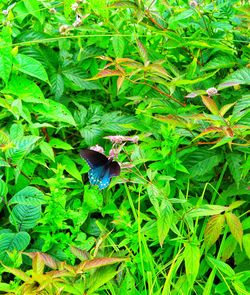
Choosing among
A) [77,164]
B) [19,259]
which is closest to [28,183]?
[77,164]

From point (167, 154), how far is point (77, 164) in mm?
434

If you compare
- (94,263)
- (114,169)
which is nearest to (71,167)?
(114,169)

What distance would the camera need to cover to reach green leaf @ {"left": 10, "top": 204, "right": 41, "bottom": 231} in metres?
1.90

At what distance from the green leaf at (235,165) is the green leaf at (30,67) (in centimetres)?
70

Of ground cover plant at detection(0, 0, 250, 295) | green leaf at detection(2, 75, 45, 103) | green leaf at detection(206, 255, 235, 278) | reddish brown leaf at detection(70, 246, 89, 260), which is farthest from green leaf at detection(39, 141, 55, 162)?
green leaf at detection(206, 255, 235, 278)

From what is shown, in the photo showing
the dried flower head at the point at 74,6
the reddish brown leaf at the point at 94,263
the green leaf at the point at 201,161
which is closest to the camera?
the reddish brown leaf at the point at 94,263

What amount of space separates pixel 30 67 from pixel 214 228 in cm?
85

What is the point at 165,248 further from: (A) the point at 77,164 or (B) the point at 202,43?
(B) the point at 202,43

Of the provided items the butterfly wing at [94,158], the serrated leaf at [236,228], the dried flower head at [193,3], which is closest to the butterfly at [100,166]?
the butterfly wing at [94,158]

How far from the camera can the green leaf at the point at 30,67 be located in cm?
205

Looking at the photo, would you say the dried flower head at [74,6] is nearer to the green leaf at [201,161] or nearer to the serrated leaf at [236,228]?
the green leaf at [201,161]

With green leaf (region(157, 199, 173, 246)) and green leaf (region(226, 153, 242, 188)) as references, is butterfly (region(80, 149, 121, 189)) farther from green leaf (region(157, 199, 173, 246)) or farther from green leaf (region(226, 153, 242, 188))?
green leaf (region(226, 153, 242, 188))

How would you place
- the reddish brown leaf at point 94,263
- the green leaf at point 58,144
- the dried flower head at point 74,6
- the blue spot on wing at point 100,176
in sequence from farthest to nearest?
1. the dried flower head at point 74,6
2. the green leaf at point 58,144
3. the blue spot on wing at point 100,176
4. the reddish brown leaf at point 94,263

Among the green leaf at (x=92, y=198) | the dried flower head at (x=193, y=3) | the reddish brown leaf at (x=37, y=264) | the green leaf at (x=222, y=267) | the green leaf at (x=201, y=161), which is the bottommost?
the green leaf at (x=222, y=267)
